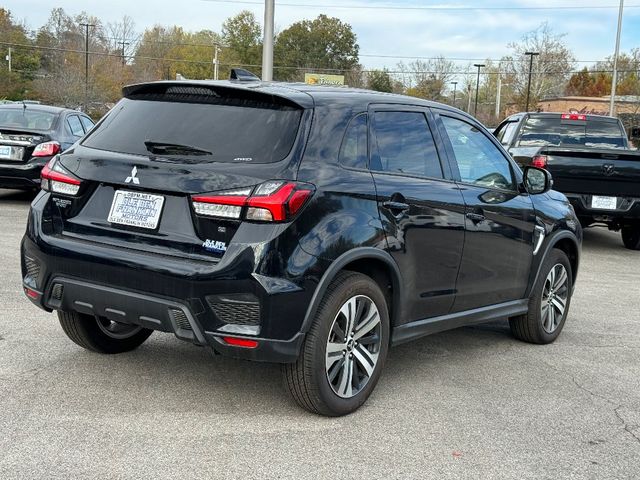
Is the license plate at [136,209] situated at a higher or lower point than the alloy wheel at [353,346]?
higher

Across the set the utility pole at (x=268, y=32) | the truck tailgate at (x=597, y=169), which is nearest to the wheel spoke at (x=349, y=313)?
the truck tailgate at (x=597, y=169)

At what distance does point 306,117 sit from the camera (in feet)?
13.4

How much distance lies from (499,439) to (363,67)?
90.5 meters

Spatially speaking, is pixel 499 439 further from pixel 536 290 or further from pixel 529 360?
pixel 536 290

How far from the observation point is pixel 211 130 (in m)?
4.11

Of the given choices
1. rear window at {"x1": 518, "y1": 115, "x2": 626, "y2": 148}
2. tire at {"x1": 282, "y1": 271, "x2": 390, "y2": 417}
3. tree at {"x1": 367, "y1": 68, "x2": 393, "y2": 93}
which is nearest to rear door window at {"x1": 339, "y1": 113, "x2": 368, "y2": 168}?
tire at {"x1": 282, "y1": 271, "x2": 390, "y2": 417}

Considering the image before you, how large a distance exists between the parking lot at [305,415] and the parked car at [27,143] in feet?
20.5

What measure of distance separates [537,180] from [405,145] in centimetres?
164

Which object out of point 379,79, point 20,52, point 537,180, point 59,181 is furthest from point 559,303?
point 20,52

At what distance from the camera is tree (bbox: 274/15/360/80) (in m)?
90.9

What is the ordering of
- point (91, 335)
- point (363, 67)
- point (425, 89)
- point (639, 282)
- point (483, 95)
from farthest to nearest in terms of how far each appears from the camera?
point (483, 95) → point (363, 67) → point (425, 89) → point (639, 282) → point (91, 335)

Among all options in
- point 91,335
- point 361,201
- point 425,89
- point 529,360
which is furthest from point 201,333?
point 425,89

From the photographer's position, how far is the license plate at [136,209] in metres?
3.95

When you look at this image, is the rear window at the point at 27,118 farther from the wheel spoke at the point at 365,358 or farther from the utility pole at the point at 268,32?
the wheel spoke at the point at 365,358
